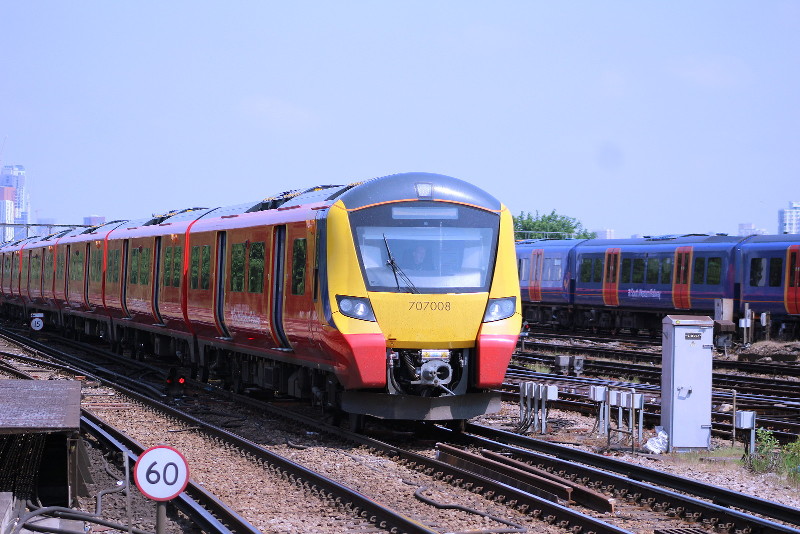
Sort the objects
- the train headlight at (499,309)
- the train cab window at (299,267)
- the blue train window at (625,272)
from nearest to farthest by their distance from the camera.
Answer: the train headlight at (499,309), the train cab window at (299,267), the blue train window at (625,272)

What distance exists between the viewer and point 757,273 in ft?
98.8

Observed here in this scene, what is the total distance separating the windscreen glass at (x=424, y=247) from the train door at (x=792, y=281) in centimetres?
1816

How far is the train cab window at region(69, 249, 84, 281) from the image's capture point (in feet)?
96.7

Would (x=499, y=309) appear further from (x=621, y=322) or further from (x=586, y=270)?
(x=586, y=270)

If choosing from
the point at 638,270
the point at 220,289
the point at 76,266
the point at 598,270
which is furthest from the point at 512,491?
the point at 598,270

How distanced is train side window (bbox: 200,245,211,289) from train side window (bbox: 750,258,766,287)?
56.4 ft

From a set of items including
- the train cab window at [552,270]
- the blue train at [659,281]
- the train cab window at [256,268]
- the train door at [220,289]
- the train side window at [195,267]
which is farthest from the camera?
the train cab window at [552,270]

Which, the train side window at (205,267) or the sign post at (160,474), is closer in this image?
the sign post at (160,474)

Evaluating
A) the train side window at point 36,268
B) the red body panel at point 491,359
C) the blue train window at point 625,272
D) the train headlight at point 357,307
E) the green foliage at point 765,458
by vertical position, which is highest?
the blue train window at point 625,272

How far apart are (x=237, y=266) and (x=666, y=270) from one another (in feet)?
65.8

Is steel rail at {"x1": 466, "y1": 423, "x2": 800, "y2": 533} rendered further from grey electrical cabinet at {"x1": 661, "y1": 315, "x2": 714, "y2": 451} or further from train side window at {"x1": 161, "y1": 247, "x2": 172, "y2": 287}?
train side window at {"x1": 161, "y1": 247, "x2": 172, "y2": 287}

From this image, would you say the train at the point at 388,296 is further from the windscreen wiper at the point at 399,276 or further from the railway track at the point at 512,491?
the railway track at the point at 512,491

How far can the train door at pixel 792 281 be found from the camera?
28.8m

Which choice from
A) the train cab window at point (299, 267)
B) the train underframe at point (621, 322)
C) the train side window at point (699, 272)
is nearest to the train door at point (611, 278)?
the train underframe at point (621, 322)
